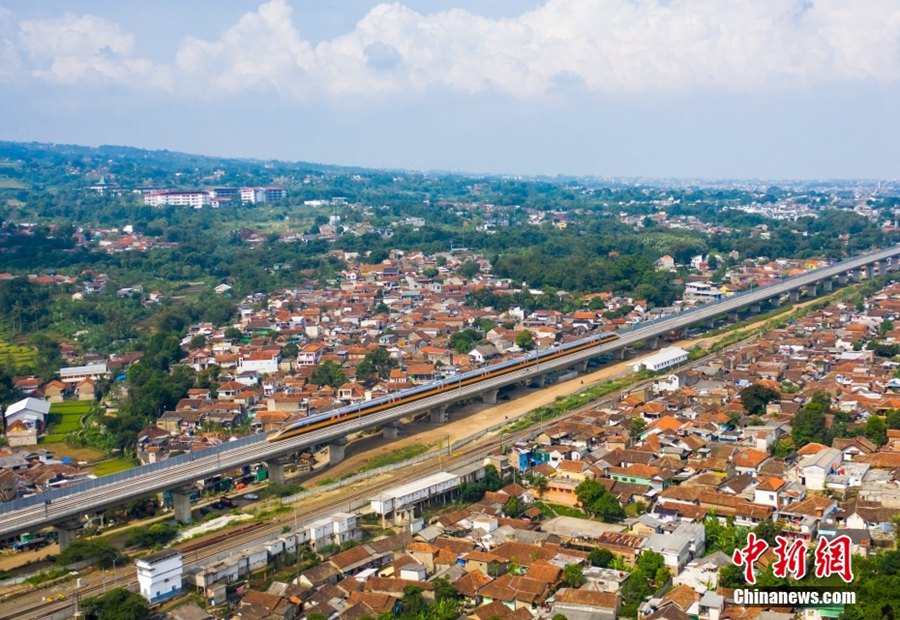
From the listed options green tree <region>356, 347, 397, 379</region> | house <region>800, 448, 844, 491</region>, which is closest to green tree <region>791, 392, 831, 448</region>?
house <region>800, 448, 844, 491</region>

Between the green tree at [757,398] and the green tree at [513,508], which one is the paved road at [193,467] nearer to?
the green tree at [513,508]

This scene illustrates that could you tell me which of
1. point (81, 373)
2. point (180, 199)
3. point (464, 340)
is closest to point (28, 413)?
point (81, 373)

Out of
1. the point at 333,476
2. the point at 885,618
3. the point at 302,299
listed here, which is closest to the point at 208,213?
Answer: the point at 302,299

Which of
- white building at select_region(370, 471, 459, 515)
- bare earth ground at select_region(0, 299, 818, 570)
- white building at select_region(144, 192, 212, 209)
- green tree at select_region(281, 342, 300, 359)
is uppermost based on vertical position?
white building at select_region(144, 192, 212, 209)

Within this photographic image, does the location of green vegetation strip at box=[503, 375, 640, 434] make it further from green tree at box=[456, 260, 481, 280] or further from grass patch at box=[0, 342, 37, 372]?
green tree at box=[456, 260, 481, 280]

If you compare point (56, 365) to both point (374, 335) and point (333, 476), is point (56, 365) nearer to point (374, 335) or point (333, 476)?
point (374, 335)

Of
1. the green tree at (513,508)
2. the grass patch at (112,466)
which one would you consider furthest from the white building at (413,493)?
the grass patch at (112,466)

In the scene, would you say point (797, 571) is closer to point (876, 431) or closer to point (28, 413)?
point (876, 431)
